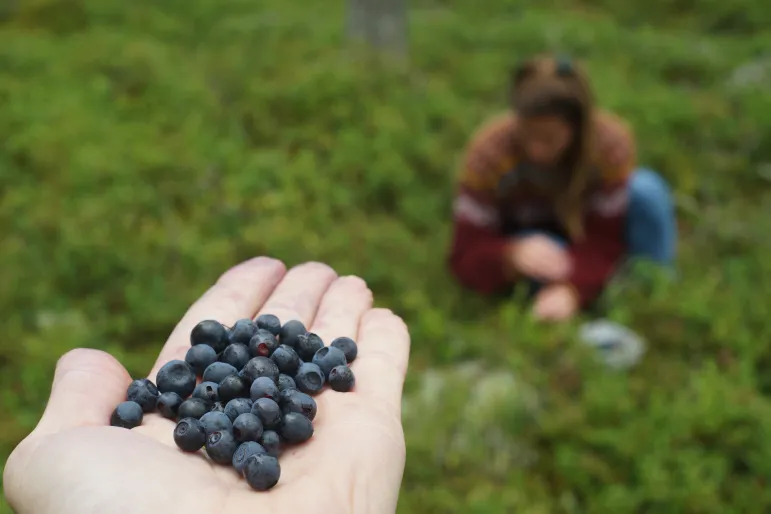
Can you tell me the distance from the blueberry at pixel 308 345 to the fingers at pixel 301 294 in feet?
0.48

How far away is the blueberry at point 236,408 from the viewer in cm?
149

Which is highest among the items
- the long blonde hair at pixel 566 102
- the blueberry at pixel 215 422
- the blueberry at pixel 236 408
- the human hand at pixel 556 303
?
the long blonde hair at pixel 566 102

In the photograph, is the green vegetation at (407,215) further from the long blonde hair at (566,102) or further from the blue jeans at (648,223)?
the long blonde hair at (566,102)

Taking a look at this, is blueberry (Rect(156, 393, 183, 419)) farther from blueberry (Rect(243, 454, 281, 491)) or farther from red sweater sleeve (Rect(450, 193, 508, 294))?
red sweater sleeve (Rect(450, 193, 508, 294))

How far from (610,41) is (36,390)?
487 centimetres

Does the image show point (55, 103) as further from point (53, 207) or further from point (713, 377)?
point (713, 377)

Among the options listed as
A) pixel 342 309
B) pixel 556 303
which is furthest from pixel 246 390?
pixel 556 303

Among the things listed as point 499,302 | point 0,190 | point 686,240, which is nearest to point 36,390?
point 0,190

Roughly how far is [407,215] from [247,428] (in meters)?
2.56

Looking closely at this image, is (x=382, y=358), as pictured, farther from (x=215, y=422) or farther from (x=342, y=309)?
(x=215, y=422)

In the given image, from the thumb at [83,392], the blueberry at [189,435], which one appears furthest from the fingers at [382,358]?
the thumb at [83,392]

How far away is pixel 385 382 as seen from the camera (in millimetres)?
1606

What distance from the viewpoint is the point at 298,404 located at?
4.85ft

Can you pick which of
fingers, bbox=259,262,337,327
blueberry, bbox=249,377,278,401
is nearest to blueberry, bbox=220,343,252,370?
blueberry, bbox=249,377,278,401
